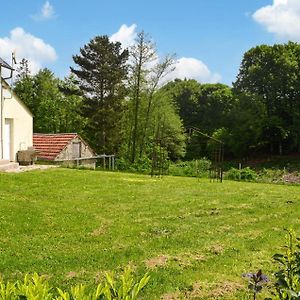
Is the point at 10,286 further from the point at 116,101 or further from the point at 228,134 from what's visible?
the point at 228,134

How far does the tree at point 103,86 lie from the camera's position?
37094 mm

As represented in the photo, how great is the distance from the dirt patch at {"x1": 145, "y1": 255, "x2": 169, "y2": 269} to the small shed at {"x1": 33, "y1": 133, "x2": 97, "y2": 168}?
1935 cm

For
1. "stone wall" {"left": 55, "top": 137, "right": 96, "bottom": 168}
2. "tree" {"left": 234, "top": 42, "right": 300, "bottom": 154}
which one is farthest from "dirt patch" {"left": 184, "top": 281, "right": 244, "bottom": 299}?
"tree" {"left": 234, "top": 42, "right": 300, "bottom": 154}

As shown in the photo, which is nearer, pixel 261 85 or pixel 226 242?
pixel 226 242

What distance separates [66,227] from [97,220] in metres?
0.92

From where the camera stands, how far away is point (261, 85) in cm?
4578

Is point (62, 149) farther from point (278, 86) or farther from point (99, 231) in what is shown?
point (278, 86)

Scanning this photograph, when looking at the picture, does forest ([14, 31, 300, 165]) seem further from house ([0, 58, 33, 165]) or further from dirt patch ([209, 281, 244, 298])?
dirt patch ([209, 281, 244, 298])

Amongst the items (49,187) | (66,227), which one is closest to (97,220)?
(66,227)

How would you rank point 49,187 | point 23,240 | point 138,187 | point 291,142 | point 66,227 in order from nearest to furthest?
point 23,240
point 66,227
point 49,187
point 138,187
point 291,142

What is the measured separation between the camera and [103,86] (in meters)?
37.5

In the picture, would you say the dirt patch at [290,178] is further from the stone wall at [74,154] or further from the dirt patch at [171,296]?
the dirt patch at [171,296]

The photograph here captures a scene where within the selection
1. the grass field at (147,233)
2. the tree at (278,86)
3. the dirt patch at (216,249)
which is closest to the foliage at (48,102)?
the tree at (278,86)

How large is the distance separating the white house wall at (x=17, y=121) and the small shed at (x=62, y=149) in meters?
5.16
